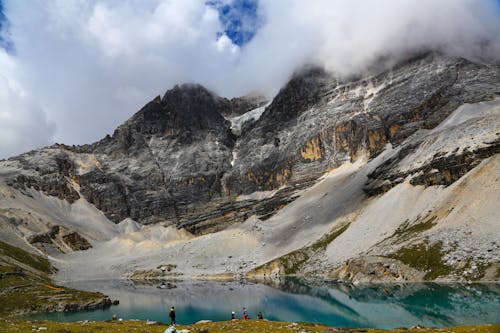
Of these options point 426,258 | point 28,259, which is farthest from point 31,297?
point 28,259

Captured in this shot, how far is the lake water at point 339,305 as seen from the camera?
5528 cm

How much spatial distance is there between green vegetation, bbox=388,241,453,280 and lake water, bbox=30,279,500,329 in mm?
5635

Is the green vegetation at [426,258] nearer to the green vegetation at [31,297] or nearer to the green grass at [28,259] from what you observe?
the green vegetation at [31,297]

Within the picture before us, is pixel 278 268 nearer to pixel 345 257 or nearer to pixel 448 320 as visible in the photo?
pixel 345 257

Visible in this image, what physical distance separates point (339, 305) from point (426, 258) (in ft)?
111

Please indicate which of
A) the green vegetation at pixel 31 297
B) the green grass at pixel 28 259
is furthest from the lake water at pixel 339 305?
the green grass at pixel 28 259

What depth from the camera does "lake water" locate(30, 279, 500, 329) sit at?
55.3 m

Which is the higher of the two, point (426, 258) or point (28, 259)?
point (28, 259)

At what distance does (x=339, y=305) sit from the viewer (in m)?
74.4

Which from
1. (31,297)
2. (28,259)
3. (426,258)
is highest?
(28,259)

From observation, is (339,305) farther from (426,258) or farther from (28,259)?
(28,259)

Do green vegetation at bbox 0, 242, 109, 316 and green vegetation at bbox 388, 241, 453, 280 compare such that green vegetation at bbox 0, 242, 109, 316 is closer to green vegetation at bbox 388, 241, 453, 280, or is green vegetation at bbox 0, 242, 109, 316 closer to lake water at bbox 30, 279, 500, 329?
lake water at bbox 30, 279, 500, 329

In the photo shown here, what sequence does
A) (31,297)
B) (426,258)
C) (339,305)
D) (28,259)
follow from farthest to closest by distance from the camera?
(28,259) → (426,258) → (31,297) → (339,305)

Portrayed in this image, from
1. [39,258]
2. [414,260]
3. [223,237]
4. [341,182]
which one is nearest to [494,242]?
[414,260]
